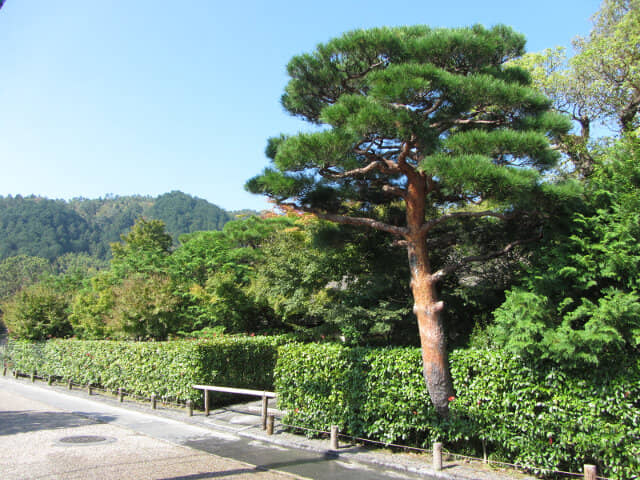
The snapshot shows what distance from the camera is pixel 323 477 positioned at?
6633 millimetres

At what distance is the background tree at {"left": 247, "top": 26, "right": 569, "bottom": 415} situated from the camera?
667 cm

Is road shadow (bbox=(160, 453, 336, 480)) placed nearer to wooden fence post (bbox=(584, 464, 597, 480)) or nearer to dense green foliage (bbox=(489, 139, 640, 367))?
dense green foliage (bbox=(489, 139, 640, 367))

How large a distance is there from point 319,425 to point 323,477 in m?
2.03

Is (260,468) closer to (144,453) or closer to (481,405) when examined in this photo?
(144,453)

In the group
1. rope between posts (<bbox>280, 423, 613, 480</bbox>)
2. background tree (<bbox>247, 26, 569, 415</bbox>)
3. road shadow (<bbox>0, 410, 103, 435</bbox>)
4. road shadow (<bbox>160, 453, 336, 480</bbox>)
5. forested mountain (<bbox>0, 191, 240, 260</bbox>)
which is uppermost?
forested mountain (<bbox>0, 191, 240, 260</bbox>)

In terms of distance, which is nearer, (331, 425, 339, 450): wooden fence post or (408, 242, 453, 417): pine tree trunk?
(408, 242, 453, 417): pine tree trunk

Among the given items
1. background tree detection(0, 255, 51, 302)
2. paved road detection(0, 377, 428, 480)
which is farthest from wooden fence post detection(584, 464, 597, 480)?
background tree detection(0, 255, 51, 302)

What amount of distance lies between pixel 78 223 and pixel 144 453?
142m

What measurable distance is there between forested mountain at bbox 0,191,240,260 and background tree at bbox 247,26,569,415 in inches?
4211

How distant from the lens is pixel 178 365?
12078 millimetres

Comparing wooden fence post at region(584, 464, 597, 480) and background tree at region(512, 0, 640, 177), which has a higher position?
background tree at region(512, 0, 640, 177)

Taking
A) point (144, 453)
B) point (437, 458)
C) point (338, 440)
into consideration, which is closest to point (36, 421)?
point (144, 453)

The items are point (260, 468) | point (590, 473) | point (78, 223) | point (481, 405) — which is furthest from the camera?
point (78, 223)

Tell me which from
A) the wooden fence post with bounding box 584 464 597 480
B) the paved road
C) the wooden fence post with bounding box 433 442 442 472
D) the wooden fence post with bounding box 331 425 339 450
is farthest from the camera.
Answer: the wooden fence post with bounding box 331 425 339 450
